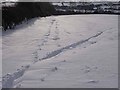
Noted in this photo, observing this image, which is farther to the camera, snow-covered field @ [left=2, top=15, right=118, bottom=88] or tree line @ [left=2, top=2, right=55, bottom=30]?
tree line @ [left=2, top=2, right=55, bottom=30]

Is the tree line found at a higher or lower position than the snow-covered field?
lower

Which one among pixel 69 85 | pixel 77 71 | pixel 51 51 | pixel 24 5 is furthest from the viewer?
pixel 24 5

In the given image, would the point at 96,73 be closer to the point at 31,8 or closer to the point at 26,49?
the point at 26,49

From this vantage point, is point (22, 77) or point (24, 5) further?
point (24, 5)

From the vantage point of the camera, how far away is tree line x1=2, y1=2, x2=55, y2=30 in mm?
25889

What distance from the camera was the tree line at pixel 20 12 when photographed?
25.9 m

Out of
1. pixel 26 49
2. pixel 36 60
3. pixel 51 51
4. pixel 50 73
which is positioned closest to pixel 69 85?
pixel 50 73

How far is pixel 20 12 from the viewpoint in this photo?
32969mm

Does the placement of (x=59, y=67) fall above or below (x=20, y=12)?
above

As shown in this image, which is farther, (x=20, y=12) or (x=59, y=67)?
(x=20, y=12)

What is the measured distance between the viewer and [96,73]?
912cm

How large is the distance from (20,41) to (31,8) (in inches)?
983

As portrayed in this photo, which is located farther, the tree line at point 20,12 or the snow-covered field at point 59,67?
the tree line at point 20,12

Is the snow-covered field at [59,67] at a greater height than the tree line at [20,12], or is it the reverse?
the snow-covered field at [59,67]
